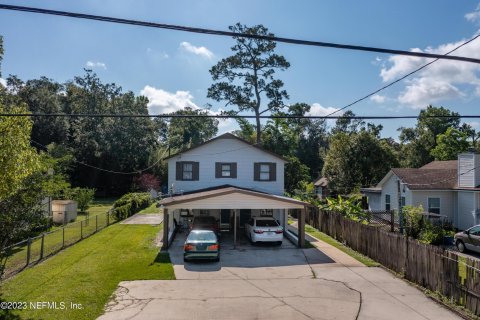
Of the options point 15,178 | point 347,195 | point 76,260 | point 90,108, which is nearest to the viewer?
point 15,178

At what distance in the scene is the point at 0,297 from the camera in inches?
441

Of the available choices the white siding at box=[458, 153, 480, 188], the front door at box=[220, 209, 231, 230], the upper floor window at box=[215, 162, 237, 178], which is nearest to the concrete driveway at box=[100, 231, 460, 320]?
the front door at box=[220, 209, 231, 230]

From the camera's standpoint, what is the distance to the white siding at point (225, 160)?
88.0 ft

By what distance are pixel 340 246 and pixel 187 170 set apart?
38.2 feet

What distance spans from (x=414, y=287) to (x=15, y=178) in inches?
560

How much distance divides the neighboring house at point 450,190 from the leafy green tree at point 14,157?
20594mm

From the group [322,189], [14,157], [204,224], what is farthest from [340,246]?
[322,189]

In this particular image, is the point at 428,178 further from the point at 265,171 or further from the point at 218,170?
the point at 218,170

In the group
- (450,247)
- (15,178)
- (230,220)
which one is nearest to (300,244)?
(230,220)

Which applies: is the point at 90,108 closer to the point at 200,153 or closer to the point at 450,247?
the point at 200,153

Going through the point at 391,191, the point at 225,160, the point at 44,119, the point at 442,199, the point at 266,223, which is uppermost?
the point at 44,119

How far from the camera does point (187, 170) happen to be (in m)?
26.8

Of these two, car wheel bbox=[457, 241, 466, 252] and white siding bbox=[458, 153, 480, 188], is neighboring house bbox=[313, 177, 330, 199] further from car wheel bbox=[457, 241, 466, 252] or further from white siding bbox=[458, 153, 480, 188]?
car wheel bbox=[457, 241, 466, 252]

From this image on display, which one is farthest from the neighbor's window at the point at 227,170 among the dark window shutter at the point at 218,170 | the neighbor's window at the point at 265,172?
the neighbor's window at the point at 265,172
